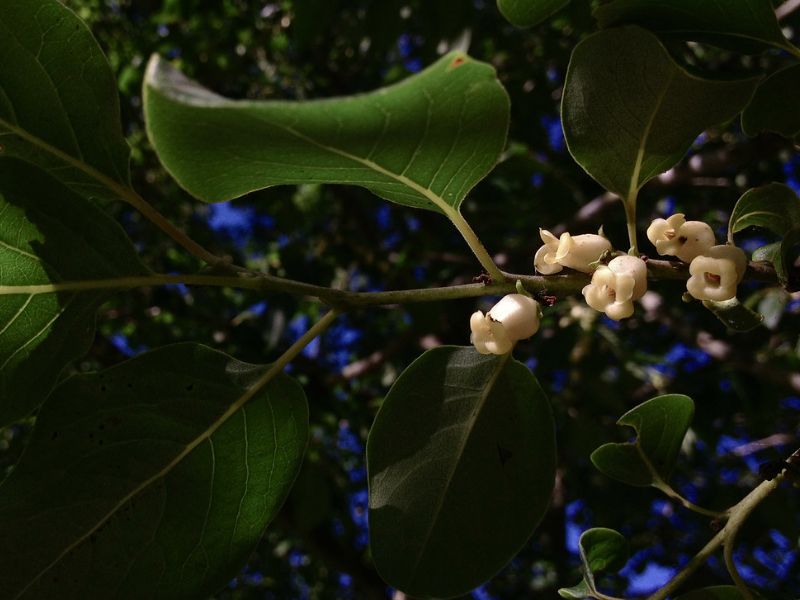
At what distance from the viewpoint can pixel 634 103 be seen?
2.97 ft

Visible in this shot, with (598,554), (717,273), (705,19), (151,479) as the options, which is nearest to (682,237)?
(717,273)

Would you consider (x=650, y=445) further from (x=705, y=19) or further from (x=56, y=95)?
(x=56, y=95)

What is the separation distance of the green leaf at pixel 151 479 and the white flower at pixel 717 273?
1.86 feet

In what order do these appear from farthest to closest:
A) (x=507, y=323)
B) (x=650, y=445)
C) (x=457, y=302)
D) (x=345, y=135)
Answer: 1. (x=457, y=302)
2. (x=650, y=445)
3. (x=507, y=323)
4. (x=345, y=135)

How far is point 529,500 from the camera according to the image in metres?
1.01

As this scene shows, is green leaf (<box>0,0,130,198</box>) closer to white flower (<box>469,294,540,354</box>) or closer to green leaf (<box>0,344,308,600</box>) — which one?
green leaf (<box>0,344,308,600</box>)

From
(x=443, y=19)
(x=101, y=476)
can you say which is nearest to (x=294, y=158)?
(x=101, y=476)

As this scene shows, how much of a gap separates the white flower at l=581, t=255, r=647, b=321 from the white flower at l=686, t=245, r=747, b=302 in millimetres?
60

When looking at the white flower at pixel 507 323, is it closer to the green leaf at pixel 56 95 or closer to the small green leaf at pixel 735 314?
A: the small green leaf at pixel 735 314

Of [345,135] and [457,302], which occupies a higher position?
[345,135]

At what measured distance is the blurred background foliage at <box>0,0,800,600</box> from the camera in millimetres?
2758

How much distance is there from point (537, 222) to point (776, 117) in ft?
7.41

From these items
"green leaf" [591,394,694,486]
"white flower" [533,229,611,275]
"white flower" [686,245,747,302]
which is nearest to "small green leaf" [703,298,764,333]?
"white flower" [686,245,747,302]

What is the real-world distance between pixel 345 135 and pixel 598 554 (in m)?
0.82
